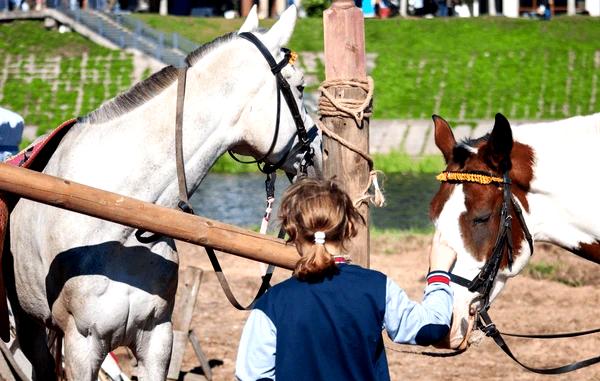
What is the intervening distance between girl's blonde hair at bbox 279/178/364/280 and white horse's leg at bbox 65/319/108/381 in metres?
1.75

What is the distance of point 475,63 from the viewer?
45.1 metres

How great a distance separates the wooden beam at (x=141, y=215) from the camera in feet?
18.1

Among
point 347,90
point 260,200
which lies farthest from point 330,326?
point 260,200

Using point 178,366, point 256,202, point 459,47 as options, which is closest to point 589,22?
point 459,47

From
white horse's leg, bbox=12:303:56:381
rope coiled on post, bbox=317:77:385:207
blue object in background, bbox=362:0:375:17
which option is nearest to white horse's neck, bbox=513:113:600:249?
rope coiled on post, bbox=317:77:385:207

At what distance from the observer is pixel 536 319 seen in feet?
38.7

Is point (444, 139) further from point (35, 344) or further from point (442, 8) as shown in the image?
point (442, 8)

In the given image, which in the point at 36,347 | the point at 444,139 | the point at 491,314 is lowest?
the point at 491,314

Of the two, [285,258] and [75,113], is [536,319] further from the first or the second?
[75,113]

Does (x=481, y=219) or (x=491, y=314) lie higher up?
(x=481, y=219)

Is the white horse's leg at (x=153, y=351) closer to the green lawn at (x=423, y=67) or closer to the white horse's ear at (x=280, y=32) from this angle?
the white horse's ear at (x=280, y=32)

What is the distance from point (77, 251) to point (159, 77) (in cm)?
98

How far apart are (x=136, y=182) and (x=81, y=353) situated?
2.88ft

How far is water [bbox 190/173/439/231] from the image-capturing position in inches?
844
